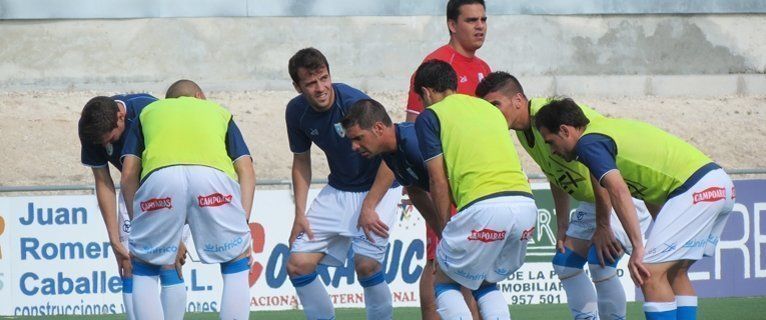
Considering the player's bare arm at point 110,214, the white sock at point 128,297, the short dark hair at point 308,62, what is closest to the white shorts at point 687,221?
the short dark hair at point 308,62

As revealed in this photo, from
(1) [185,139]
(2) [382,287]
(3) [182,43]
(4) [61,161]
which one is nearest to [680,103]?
(3) [182,43]

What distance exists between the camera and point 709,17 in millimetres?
20109

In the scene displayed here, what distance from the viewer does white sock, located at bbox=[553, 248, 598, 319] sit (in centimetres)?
830

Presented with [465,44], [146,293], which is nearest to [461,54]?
[465,44]

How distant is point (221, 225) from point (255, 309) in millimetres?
4187

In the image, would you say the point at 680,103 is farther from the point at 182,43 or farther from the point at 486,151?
the point at 486,151

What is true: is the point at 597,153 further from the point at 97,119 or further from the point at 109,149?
the point at 109,149

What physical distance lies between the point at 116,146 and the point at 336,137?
137cm

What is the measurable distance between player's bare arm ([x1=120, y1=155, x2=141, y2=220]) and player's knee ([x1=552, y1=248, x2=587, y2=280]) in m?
2.61

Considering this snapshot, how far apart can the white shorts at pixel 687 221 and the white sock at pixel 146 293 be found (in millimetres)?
2824

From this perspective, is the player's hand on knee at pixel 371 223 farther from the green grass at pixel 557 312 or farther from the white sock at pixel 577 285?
the green grass at pixel 557 312

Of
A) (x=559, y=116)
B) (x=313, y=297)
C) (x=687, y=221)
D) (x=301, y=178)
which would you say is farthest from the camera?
(x=301, y=178)

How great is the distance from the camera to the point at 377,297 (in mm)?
8672

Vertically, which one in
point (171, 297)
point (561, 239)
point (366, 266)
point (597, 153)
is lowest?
point (171, 297)
